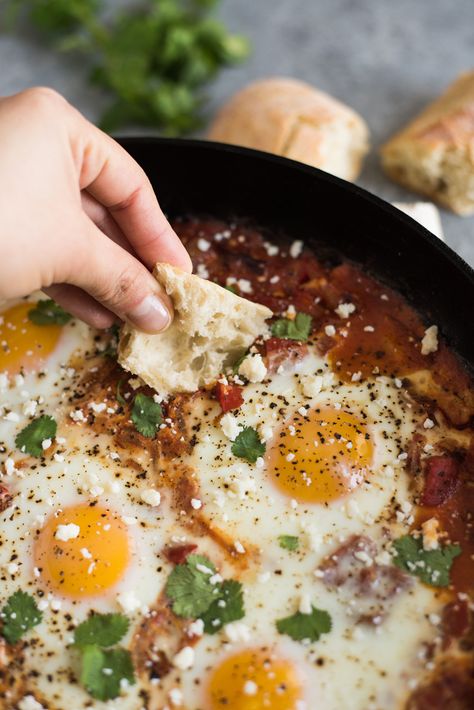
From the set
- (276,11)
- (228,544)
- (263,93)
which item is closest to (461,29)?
(276,11)

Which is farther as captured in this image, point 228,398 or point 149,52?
point 149,52

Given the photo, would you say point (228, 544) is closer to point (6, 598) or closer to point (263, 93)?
point (6, 598)

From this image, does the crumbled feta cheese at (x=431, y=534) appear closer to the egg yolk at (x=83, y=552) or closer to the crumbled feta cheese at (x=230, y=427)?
the crumbled feta cheese at (x=230, y=427)

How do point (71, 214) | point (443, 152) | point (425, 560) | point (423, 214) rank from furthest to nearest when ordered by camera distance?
1. point (443, 152)
2. point (423, 214)
3. point (425, 560)
4. point (71, 214)

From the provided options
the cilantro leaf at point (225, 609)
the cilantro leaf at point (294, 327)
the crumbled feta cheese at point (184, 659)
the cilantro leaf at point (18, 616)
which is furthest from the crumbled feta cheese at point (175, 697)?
the cilantro leaf at point (294, 327)

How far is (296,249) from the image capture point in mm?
2807

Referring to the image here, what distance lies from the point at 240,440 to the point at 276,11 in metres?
2.83

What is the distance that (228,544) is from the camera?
225 cm

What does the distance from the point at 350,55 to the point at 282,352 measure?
2297 mm

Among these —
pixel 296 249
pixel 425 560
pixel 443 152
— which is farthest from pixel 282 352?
pixel 443 152

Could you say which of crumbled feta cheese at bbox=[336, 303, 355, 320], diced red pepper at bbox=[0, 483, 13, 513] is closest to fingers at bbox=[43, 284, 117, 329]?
diced red pepper at bbox=[0, 483, 13, 513]

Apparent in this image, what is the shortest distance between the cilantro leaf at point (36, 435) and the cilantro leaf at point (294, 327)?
2.26ft

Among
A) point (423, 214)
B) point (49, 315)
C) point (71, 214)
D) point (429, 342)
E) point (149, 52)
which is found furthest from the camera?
point (149, 52)

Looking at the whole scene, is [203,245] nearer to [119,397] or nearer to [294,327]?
A: [294,327]
